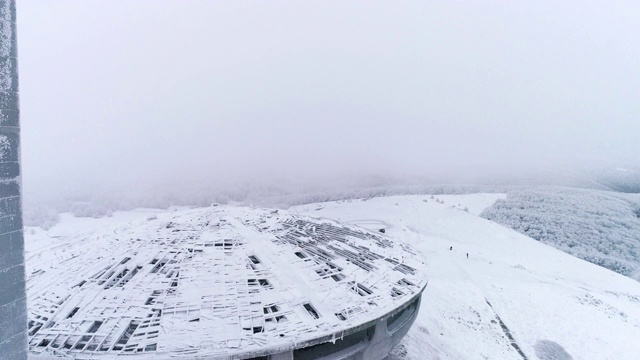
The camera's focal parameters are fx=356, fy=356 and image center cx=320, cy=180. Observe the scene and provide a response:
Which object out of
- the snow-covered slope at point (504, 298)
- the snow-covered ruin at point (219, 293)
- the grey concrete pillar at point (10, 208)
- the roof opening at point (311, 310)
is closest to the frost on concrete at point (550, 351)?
the snow-covered slope at point (504, 298)

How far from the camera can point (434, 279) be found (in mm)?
21594

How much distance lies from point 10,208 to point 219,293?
5055 millimetres

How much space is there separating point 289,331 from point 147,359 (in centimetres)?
254

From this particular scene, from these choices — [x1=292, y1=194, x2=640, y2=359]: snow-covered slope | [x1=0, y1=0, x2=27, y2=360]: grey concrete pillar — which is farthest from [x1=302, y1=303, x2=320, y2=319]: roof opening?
[x1=292, y1=194, x2=640, y2=359]: snow-covered slope

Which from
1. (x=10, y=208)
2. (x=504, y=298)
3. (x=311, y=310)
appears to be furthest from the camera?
(x=504, y=298)

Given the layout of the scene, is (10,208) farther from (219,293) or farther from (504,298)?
(504,298)

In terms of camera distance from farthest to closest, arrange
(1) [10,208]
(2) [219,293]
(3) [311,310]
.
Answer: (2) [219,293], (3) [311,310], (1) [10,208]

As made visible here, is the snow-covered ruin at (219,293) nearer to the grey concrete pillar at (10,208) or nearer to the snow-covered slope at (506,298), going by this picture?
the grey concrete pillar at (10,208)

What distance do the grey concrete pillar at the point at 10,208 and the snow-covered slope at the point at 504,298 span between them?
11.2 metres

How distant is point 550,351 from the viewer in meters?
15.3

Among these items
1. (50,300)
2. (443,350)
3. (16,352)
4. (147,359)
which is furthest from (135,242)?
(443,350)

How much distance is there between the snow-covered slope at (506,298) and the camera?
15453 mm

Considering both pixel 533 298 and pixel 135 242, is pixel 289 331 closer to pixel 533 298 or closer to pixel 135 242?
pixel 135 242

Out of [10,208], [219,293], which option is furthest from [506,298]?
[10,208]
